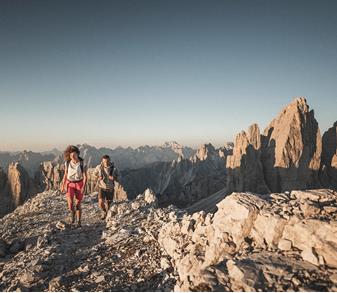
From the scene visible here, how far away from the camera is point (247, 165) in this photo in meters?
89.2

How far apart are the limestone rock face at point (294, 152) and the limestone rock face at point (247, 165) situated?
2.92 metres

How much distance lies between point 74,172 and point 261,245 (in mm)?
9076

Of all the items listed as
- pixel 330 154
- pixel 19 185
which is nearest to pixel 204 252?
pixel 330 154

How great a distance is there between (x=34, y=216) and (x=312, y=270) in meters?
18.4

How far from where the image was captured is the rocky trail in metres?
8.85

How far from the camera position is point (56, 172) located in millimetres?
112250

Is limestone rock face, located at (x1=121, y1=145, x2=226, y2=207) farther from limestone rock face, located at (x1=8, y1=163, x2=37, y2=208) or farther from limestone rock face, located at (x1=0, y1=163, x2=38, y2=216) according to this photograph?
limestone rock face, located at (x1=0, y1=163, x2=38, y2=216)

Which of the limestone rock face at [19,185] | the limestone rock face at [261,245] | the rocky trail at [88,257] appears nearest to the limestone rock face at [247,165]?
the limestone rock face at [19,185]

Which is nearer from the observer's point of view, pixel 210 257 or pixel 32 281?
pixel 210 257

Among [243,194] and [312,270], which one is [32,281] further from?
[312,270]

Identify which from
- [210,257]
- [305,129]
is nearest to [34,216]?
[210,257]

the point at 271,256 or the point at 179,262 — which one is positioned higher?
the point at 271,256

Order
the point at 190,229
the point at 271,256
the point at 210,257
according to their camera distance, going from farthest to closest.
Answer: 1. the point at 190,229
2. the point at 210,257
3. the point at 271,256

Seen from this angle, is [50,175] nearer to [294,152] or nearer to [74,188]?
[294,152]
